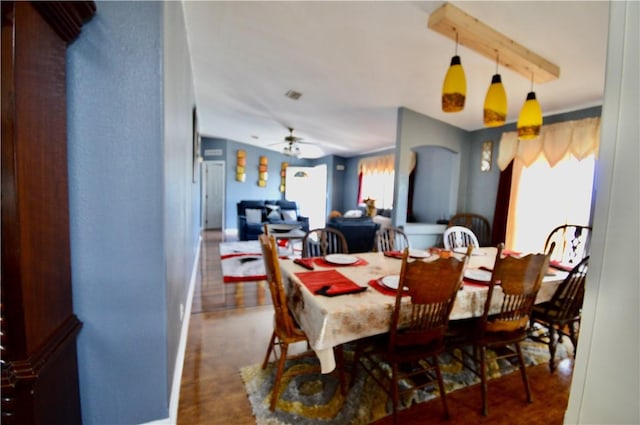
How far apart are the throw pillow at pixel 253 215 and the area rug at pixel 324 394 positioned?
17.4 feet

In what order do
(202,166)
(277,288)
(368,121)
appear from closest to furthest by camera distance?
(277,288) → (368,121) → (202,166)

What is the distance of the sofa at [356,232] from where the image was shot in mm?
4281

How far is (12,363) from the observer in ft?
3.09

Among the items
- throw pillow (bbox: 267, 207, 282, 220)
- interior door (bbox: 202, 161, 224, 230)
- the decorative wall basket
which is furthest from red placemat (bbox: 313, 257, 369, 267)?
the decorative wall basket

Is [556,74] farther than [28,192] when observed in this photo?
Yes

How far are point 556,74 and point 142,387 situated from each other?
146 inches

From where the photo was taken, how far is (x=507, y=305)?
5.98ft

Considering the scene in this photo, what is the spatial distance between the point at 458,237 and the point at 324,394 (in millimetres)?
2165

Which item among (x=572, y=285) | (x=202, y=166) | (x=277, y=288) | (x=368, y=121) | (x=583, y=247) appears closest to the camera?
(x=277, y=288)

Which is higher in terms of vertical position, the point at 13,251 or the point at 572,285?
the point at 13,251

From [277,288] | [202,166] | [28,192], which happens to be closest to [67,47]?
[28,192]

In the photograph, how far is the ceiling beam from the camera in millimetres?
2033

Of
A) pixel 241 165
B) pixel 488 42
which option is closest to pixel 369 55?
pixel 488 42

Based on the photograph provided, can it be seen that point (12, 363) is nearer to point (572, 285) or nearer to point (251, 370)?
point (251, 370)
